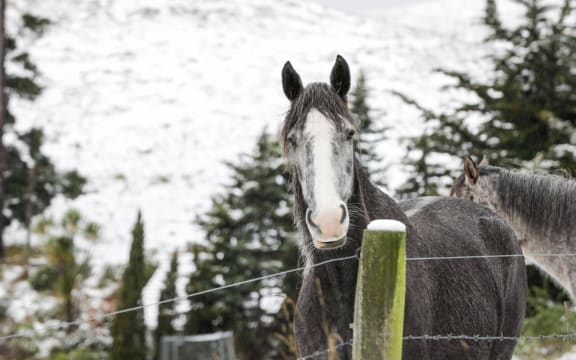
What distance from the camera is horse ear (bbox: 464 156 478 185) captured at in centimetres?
427

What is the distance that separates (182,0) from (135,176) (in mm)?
32271

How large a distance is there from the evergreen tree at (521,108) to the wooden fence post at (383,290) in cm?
776

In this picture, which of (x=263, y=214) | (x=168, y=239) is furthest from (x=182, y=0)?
(x=263, y=214)

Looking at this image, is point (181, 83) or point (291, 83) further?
point (181, 83)

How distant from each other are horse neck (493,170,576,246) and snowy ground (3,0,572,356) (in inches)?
496

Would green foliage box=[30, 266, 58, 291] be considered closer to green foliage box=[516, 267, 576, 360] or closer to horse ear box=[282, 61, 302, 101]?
green foliage box=[516, 267, 576, 360]

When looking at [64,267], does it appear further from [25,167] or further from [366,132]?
[366,132]

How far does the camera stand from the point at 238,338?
14.7 metres

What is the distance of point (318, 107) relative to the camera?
2342 millimetres

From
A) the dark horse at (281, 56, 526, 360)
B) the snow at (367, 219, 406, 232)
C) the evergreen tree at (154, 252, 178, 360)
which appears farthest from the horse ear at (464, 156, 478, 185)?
the evergreen tree at (154, 252, 178, 360)

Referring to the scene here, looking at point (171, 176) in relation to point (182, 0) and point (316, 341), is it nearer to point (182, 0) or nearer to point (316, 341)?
point (316, 341)

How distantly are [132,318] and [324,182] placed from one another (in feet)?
35.9

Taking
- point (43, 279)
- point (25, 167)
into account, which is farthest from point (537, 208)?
point (25, 167)

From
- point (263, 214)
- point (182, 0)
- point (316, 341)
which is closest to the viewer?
point (316, 341)
